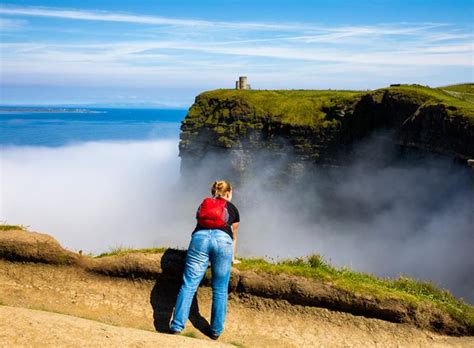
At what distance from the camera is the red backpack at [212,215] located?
12719 mm

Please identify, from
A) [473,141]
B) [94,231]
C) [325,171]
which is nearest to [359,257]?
[325,171]

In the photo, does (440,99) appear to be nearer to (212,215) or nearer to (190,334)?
(212,215)

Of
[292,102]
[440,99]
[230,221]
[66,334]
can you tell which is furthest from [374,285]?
[292,102]

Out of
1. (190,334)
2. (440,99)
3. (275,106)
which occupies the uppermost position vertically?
(440,99)

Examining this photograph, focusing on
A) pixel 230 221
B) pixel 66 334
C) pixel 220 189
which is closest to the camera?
pixel 66 334

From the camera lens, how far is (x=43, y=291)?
14.8 metres

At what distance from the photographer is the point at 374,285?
14.3 m

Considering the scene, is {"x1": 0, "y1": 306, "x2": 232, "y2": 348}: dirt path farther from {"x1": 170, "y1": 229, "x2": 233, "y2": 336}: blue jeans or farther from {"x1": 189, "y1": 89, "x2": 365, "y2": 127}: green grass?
{"x1": 189, "y1": 89, "x2": 365, "y2": 127}: green grass

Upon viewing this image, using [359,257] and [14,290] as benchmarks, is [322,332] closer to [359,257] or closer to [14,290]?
[14,290]

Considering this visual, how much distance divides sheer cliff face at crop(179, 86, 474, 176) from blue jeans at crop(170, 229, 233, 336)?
43.3 m

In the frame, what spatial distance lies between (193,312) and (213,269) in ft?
6.05

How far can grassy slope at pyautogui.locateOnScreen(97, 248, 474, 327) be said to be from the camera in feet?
44.5

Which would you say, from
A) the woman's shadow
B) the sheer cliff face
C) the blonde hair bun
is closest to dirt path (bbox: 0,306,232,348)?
the woman's shadow

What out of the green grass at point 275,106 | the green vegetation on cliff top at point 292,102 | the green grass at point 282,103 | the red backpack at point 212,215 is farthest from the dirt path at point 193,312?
the green grass at point 282,103
